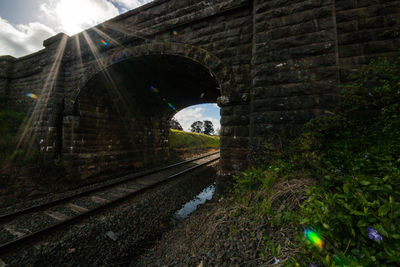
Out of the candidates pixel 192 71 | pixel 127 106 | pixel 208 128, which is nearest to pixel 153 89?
pixel 127 106

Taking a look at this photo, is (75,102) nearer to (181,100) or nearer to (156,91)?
(156,91)

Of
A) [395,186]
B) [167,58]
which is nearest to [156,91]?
[167,58]

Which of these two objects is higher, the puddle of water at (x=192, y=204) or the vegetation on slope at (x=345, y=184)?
the vegetation on slope at (x=345, y=184)

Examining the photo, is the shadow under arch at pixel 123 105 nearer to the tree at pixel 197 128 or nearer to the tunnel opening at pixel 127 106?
the tunnel opening at pixel 127 106

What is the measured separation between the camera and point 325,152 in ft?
8.89

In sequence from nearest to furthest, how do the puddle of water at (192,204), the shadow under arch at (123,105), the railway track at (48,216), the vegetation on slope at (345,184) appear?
the vegetation on slope at (345,184), the railway track at (48,216), the puddle of water at (192,204), the shadow under arch at (123,105)

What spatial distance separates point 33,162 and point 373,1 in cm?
1165

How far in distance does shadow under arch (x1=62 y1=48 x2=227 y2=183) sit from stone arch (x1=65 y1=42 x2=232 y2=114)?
0.17 feet

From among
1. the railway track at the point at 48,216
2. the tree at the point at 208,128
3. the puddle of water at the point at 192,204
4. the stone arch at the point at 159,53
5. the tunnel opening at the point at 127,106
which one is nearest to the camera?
the railway track at the point at 48,216

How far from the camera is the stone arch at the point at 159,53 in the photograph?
175 inches

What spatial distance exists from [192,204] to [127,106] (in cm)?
659

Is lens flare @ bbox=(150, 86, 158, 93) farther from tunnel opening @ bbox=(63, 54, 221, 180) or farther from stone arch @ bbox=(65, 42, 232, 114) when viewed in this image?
stone arch @ bbox=(65, 42, 232, 114)

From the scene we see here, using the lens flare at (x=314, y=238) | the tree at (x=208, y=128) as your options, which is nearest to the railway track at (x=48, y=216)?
the lens flare at (x=314, y=238)

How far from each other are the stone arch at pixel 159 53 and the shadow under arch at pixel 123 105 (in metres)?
0.05
